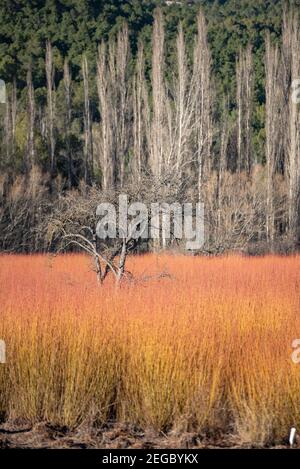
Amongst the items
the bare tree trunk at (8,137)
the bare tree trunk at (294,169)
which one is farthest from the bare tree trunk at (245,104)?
the bare tree trunk at (8,137)

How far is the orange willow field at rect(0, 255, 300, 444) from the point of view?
4.95m

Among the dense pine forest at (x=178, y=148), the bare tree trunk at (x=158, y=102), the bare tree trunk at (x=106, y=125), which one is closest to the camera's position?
the dense pine forest at (x=178, y=148)

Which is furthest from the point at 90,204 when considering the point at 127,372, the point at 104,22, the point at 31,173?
the point at 104,22

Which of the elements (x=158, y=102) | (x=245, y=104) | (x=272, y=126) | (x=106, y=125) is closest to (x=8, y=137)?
(x=106, y=125)

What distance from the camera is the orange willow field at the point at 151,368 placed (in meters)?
4.95

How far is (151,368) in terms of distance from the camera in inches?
210

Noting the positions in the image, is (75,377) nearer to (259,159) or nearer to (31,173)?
(31,173)

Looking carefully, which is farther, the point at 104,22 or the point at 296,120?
the point at 104,22

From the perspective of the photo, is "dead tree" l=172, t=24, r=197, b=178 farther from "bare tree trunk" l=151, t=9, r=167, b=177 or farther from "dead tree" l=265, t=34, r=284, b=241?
"dead tree" l=265, t=34, r=284, b=241

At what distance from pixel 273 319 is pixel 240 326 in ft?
1.46

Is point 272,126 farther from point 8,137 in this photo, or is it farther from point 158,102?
point 8,137

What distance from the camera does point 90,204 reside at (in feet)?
30.2

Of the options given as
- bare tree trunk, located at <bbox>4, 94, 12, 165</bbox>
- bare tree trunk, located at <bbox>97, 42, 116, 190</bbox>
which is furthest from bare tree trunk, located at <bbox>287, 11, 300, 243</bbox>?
bare tree trunk, located at <bbox>4, 94, 12, 165</bbox>

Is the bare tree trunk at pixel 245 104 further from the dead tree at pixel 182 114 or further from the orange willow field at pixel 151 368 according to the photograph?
the orange willow field at pixel 151 368
